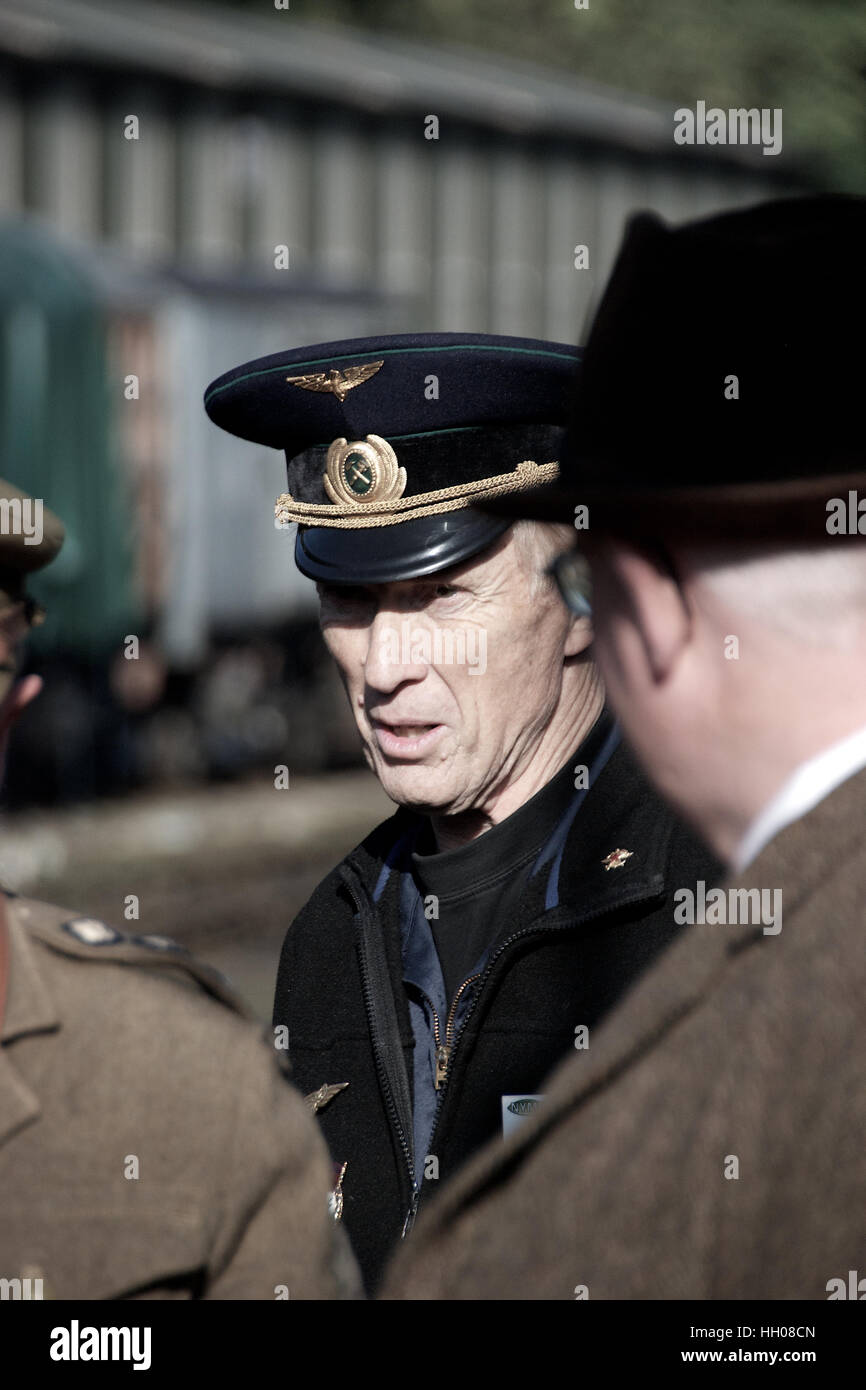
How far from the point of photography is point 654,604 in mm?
1427

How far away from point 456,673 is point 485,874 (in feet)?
1.05

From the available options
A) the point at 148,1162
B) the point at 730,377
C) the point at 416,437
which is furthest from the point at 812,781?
the point at 416,437

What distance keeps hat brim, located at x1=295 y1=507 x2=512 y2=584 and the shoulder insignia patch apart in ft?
2.90

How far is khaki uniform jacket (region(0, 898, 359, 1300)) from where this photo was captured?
1.67m

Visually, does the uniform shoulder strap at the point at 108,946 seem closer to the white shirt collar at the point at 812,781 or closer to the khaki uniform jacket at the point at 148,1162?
the khaki uniform jacket at the point at 148,1162

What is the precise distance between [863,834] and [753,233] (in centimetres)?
49

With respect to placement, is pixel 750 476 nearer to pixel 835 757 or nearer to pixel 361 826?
pixel 835 757

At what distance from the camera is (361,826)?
1170 cm

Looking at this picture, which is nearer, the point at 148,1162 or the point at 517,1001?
the point at 148,1162

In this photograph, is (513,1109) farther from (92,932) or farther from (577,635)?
(92,932)

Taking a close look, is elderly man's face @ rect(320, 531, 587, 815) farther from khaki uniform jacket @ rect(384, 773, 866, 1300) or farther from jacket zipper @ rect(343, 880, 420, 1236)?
khaki uniform jacket @ rect(384, 773, 866, 1300)

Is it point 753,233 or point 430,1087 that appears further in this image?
point 430,1087

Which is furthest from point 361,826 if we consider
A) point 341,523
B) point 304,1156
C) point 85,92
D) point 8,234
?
point 304,1156

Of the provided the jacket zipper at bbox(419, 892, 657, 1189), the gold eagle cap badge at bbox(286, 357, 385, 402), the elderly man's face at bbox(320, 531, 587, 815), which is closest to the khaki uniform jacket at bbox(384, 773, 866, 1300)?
the jacket zipper at bbox(419, 892, 657, 1189)
